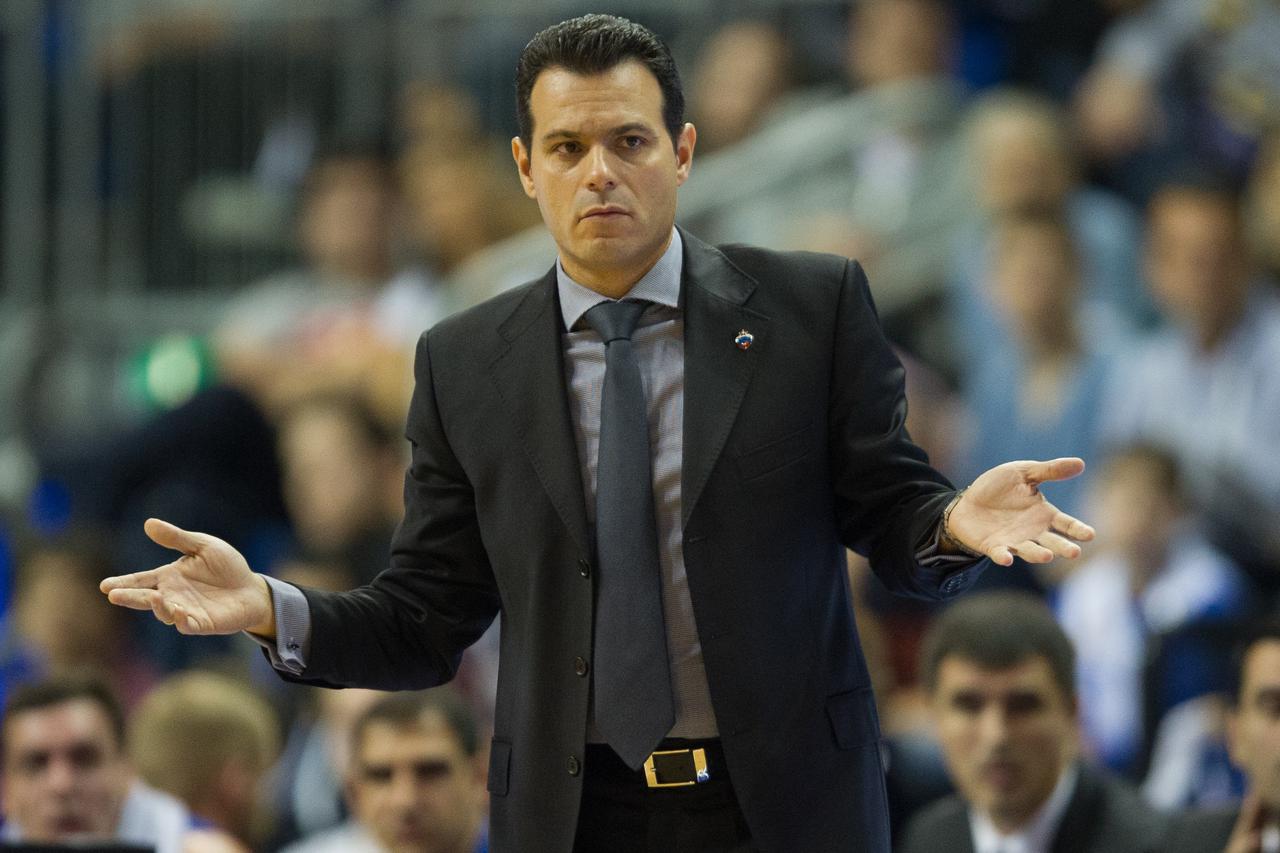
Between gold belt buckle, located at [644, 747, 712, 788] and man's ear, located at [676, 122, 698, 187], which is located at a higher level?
man's ear, located at [676, 122, 698, 187]

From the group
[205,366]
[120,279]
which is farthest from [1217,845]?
[120,279]

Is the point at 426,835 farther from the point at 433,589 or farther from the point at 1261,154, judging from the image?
the point at 1261,154

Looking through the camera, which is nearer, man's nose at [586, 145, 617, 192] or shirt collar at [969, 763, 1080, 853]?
man's nose at [586, 145, 617, 192]

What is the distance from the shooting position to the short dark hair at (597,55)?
290cm

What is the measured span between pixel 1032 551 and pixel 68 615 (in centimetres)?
552

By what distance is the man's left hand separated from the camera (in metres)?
2.65

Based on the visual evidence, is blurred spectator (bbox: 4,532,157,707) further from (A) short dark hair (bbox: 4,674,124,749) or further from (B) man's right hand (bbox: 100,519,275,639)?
(B) man's right hand (bbox: 100,519,275,639)

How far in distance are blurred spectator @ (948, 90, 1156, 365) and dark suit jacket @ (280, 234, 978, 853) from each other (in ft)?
15.4

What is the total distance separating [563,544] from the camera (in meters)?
2.85

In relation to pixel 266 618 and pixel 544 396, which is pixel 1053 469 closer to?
pixel 544 396

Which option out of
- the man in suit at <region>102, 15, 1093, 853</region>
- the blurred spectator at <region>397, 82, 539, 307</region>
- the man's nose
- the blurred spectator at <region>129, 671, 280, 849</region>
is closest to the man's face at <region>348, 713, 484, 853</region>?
the blurred spectator at <region>129, 671, 280, 849</region>

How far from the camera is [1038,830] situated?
472 centimetres

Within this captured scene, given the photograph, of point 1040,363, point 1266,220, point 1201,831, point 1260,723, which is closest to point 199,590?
point 1201,831

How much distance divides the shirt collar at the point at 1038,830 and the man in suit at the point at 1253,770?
251 millimetres
